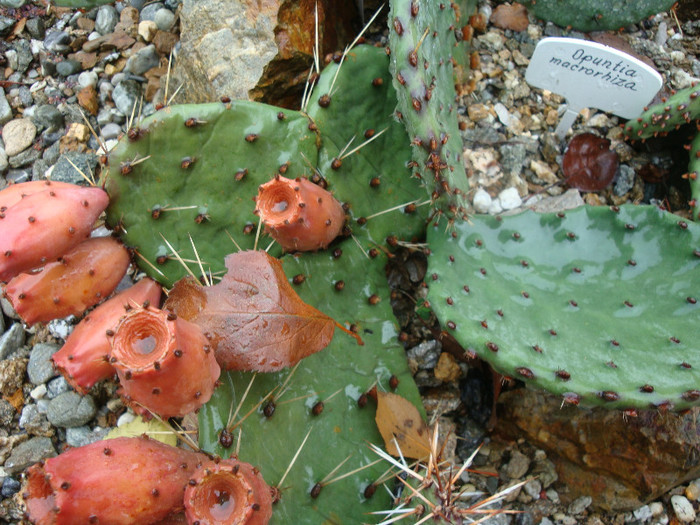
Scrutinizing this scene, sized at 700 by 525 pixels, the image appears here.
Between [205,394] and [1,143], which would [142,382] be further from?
[1,143]

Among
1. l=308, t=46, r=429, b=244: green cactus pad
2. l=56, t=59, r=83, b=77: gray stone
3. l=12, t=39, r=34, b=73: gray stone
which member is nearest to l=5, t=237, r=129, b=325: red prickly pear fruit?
l=308, t=46, r=429, b=244: green cactus pad

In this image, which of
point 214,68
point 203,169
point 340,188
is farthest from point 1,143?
point 340,188

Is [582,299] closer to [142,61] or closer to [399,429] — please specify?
[399,429]

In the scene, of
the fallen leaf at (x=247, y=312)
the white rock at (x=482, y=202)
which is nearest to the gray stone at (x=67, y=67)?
the fallen leaf at (x=247, y=312)

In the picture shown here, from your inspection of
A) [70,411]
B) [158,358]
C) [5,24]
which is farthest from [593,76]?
[5,24]

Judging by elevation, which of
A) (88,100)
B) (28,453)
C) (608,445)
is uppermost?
(88,100)

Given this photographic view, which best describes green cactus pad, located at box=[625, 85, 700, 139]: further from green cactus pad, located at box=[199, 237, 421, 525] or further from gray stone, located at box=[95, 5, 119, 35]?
gray stone, located at box=[95, 5, 119, 35]

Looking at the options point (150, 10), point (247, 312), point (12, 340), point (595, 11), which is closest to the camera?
point (247, 312)
